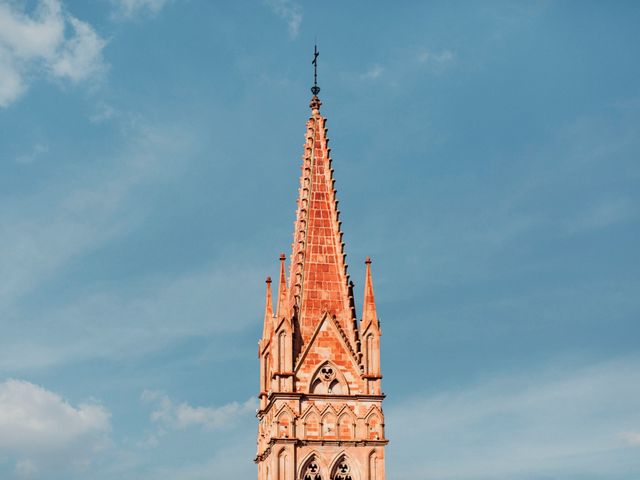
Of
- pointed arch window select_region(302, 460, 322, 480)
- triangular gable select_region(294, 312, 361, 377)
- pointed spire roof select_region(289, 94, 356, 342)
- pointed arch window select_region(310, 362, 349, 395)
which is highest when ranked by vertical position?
pointed spire roof select_region(289, 94, 356, 342)

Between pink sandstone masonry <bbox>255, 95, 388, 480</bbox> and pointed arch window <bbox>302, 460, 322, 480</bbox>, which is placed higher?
pink sandstone masonry <bbox>255, 95, 388, 480</bbox>

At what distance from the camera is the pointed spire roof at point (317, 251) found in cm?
7000

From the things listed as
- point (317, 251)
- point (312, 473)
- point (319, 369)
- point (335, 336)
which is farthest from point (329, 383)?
point (317, 251)

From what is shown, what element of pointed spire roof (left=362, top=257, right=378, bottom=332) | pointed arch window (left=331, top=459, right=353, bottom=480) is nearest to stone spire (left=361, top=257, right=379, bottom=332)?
pointed spire roof (left=362, top=257, right=378, bottom=332)

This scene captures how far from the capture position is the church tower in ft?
220

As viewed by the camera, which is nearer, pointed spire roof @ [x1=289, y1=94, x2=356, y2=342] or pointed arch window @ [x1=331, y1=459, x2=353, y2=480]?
pointed arch window @ [x1=331, y1=459, x2=353, y2=480]

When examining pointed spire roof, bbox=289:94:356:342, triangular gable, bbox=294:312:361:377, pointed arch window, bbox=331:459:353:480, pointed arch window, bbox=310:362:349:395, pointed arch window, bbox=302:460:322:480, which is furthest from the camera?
pointed spire roof, bbox=289:94:356:342

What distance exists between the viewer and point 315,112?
7556 centimetres

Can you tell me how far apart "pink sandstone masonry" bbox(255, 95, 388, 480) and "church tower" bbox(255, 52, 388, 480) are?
1.9 inches

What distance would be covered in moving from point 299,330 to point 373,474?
8.11 m

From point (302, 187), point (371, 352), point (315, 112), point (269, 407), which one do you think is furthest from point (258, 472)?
point (315, 112)

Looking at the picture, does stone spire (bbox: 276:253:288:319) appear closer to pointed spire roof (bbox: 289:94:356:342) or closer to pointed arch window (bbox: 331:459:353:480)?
pointed spire roof (bbox: 289:94:356:342)

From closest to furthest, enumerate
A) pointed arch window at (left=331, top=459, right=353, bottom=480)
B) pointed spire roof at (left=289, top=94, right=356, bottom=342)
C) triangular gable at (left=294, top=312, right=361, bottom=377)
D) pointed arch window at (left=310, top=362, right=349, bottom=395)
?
pointed arch window at (left=331, top=459, right=353, bottom=480), pointed arch window at (left=310, top=362, right=349, bottom=395), triangular gable at (left=294, top=312, right=361, bottom=377), pointed spire roof at (left=289, top=94, right=356, bottom=342)

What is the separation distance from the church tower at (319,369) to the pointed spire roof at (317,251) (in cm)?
A: 5
